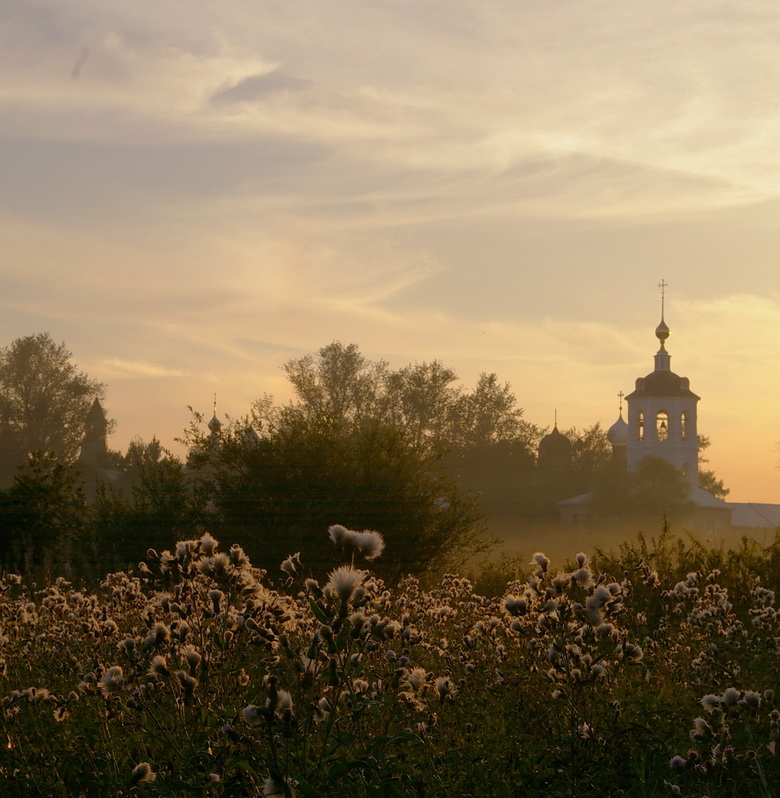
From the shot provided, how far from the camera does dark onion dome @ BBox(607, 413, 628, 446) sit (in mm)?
99125

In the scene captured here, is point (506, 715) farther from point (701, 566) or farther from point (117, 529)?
point (117, 529)

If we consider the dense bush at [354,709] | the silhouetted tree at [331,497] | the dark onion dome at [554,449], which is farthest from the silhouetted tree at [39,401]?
the dense bush at [354,709]

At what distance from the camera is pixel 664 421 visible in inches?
3637

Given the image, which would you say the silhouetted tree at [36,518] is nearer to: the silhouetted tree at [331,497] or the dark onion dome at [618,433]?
the silhouetted tree at [331,497]

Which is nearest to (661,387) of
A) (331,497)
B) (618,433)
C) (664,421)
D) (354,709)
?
(664,421)

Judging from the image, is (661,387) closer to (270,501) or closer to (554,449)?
(554,449)

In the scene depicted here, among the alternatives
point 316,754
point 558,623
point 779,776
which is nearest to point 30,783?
point 316,754

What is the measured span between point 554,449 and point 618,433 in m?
20.2

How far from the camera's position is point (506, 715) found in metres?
6.03

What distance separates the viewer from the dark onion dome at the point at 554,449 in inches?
3187

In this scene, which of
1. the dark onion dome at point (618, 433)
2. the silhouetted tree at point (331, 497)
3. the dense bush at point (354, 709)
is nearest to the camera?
the dense bush at point (354, 709)

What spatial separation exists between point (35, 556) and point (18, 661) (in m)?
13.6

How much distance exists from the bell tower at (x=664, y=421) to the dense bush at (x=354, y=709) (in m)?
87.0

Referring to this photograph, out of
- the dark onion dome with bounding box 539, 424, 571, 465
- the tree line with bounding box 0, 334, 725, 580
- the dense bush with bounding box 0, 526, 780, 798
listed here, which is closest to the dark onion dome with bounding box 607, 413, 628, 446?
the dark onion dome with bounding box 539, 424, 571, 465
